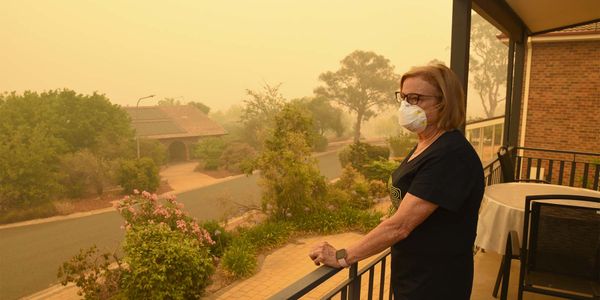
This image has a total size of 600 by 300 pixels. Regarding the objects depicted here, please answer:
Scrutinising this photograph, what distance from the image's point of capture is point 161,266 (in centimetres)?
636

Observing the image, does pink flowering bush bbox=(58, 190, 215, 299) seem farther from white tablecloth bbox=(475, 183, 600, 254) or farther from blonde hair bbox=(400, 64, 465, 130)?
blonde hair bbox=(400, 64, 465, 130)

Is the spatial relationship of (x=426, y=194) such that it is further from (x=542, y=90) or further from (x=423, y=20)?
(x=423, y=20)

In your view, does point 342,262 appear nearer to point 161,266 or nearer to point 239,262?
point 161,266

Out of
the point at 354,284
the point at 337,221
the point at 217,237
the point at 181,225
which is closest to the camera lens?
the point at 354,284

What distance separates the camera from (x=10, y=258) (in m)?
16.7

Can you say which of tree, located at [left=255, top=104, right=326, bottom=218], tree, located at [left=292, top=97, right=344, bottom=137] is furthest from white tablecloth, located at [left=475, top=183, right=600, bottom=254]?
tree, located at [left=292, top=97, right=344, bottom=137]

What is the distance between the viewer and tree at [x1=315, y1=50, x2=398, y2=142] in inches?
1757

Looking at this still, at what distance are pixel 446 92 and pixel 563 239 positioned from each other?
1.47 meters

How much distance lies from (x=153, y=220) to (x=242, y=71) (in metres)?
70.8

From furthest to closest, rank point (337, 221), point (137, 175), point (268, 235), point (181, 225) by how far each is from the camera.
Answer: point (137, 175) → point (337, 221) → point (268, 235) → point (181, 225)

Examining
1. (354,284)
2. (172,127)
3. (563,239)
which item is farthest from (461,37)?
(172,127)

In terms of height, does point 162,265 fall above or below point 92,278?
above

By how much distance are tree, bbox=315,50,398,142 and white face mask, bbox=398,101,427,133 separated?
142 feet

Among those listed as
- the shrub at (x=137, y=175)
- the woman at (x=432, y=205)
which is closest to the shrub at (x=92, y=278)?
the woman at (x=432, y=205)
